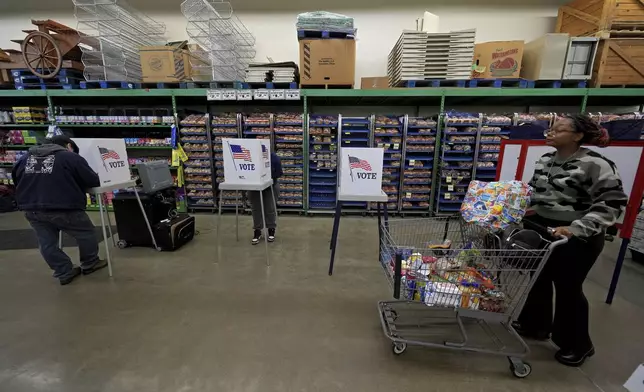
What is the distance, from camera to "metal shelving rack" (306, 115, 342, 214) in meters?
5.08

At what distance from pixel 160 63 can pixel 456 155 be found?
5.83 m

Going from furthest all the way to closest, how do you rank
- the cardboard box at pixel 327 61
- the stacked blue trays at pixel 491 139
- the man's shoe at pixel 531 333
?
the stacked blue trays at pixel 491 139 < the cardboard box at pixel 327 61 < the man's shoe at pixel 531 333

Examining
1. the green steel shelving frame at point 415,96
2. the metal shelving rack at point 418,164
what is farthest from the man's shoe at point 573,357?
the green steel shelving frame at point 415,96

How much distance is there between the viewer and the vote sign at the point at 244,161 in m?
3.24

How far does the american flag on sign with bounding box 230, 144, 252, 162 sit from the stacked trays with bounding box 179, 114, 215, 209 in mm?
2373

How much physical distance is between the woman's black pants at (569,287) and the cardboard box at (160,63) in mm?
5831

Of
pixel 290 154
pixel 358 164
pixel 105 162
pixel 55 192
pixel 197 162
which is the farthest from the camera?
pixel 197 162

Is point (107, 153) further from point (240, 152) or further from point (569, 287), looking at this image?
point (569, 287)

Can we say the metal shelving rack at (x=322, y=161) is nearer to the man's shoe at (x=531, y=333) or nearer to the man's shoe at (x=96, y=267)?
the man's shoe at (x=96, y=267)

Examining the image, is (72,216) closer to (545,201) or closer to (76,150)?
(76,150)

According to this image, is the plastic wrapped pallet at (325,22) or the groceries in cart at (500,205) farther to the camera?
the plastic wrapped pallet at (325,22)

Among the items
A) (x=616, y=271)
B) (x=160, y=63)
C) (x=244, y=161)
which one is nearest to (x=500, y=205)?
(x=616, y=271)

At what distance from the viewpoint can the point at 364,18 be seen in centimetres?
567

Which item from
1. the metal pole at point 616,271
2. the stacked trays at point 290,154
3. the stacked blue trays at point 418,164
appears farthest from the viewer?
the stacked trays at point 290,154
